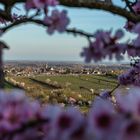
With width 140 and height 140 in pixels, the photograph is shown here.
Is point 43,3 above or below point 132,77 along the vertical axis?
above

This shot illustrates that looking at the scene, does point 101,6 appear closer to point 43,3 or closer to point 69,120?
point 43,3

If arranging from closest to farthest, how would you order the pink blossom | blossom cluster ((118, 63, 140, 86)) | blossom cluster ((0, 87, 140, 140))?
blossom cluster ((0, 87, 140, 140))
the pink blossom
blossom cluster ((118, 63, 140, 86))

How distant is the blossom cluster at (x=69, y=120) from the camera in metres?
1.90

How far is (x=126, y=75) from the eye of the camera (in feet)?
21.0

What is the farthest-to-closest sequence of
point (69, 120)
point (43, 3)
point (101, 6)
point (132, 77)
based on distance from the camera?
point (132, 77), point (101, 6), point (43, 3), point (69, 120)

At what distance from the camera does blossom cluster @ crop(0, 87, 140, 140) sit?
1899mm

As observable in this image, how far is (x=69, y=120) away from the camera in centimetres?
198

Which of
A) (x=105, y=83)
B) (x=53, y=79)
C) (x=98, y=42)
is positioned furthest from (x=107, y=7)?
(x=53, y=79)

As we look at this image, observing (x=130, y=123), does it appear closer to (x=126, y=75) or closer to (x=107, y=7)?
(x=107, y=7)

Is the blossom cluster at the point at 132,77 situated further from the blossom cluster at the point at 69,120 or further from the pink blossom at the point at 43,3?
the blossom cluster at the point at 69,120

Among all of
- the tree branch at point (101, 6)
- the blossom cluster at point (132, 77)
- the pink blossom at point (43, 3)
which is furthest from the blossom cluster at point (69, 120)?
the blossom cluster at point (132, 77)

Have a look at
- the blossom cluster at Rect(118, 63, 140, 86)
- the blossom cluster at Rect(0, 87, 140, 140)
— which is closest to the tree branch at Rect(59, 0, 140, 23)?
the blossom cluster at Rect(118, 63, 140, 86)

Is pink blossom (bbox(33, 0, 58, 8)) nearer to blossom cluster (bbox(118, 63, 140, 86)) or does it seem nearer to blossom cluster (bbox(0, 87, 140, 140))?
blossom cluster (bbox(0, 87, 140, 140))

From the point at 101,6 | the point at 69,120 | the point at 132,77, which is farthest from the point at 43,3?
the point at 132,77
